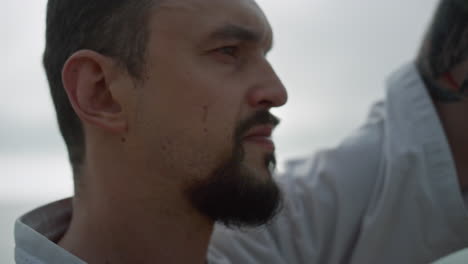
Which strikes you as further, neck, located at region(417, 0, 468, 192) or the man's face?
neck, located at region(417, 0, 468, 192)

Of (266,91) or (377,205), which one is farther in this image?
(377,205)

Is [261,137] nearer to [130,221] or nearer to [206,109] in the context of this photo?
[206,109]

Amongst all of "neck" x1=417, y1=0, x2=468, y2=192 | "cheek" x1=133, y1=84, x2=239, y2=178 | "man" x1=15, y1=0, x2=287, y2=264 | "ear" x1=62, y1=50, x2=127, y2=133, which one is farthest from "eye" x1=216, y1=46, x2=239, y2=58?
"neck" x1=417, y1=0, x2=468, y2=192

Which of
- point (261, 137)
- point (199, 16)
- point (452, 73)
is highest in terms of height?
A: point (199, 16)

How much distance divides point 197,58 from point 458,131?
0.85 meters

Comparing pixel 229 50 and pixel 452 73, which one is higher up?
pixel 229 50

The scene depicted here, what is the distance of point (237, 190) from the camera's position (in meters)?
1.34

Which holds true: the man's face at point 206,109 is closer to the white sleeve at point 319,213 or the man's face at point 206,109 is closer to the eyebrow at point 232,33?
the eyebrow at point 232,33

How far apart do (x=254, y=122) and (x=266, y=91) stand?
7 cm

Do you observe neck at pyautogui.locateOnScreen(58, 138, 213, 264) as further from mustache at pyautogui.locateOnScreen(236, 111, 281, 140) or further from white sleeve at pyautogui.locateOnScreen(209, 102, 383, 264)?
white sleeve at pyautogui.locateOnScreen(209, 102, 383, 264)

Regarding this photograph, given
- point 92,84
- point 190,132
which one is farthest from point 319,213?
point 92,84

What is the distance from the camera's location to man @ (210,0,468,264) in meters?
1.74

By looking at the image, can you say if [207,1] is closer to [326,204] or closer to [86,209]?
[86,209]

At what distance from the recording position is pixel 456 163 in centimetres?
180
